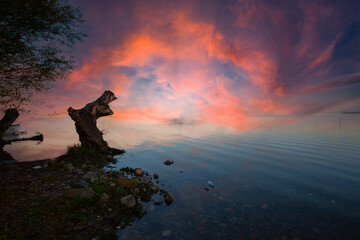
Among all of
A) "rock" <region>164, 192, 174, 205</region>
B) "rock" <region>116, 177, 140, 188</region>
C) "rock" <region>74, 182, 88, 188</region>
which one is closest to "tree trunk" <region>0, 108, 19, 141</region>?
"rock" <region>74, 182, 88, 188</region>

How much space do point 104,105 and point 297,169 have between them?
59.5 ft

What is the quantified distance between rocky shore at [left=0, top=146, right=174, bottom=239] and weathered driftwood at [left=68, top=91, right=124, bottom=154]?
469 cm

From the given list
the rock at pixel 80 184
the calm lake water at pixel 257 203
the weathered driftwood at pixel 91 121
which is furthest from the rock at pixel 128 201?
the weathered driftwood at pixel 91 121

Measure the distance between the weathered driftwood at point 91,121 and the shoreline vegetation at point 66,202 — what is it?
394 centimetres

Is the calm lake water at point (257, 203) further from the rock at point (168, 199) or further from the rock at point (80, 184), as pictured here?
the rock at point (80, 184)

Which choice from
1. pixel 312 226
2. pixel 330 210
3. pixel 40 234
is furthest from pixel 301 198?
pixel 40 234

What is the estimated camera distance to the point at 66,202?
17.4 feet

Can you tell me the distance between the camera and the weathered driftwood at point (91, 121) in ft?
42.3

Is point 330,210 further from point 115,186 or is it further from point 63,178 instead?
point 63,178

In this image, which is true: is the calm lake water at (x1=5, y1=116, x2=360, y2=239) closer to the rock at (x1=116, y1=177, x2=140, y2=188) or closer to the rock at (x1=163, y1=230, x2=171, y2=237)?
the rock at (x1=163, y1=230, x2=171, y2=237)

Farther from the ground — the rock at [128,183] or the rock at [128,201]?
the rock at [128,183]

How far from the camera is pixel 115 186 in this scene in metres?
6.89

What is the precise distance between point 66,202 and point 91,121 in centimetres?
1039

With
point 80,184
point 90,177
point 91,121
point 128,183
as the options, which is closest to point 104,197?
point 128,183
